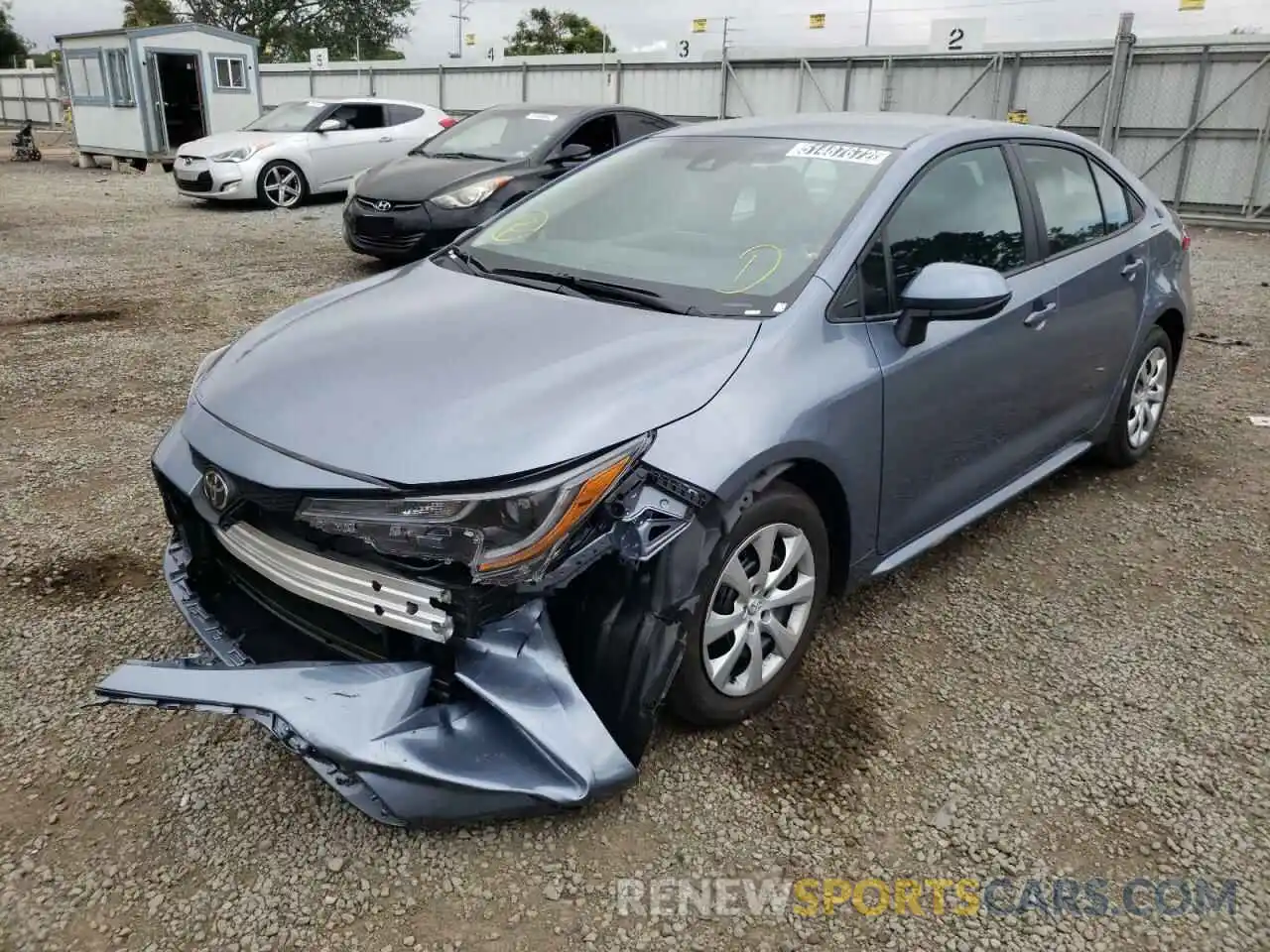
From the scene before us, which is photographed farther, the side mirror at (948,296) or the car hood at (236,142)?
the car hood at (236,142)

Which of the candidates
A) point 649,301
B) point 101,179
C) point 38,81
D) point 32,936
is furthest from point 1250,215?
point 38,81

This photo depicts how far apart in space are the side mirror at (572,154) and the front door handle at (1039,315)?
624 centimetres

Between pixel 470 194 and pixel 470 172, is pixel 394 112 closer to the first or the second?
pixel 470 172

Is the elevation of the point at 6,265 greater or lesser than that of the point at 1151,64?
lesser

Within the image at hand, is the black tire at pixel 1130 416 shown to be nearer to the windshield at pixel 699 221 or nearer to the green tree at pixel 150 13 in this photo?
the windshield at pixel 699 221

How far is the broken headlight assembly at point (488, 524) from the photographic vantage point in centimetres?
212

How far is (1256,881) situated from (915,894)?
77cm

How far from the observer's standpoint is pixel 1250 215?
1280 cm

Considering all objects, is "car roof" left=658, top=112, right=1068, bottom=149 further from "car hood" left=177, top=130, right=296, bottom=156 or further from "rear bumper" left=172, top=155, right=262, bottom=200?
"car hood" left=177, top=130, right=296, bottom=156

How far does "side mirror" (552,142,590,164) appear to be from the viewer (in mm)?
9055

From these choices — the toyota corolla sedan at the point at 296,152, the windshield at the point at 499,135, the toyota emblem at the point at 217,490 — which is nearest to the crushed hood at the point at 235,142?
the toyota corolla sedan at the point at 296,152

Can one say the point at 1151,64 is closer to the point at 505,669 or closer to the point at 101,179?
the point at 505,669

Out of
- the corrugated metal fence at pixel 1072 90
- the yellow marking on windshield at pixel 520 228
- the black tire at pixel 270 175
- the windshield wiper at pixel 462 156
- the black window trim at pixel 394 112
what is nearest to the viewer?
the yellow marking on windshield at pixel 520 228

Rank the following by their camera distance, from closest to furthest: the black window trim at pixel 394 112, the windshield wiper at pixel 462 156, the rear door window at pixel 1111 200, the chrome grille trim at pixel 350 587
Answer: the chrome grille trim at pixel 350 587, the rear door window at pixel 1111 200, the windshield wiper at pixel 462 156, the black window trim at pixel 394 112
